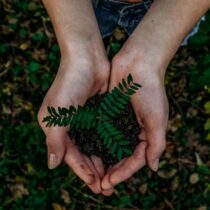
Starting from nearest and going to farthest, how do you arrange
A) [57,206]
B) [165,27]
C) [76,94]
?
[76,94], [165,27], [57,206]

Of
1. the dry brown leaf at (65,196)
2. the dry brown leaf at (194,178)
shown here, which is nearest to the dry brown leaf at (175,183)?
the dry brown leaf at (194,178)

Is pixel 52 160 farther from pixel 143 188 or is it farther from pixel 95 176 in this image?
pixel 143 188

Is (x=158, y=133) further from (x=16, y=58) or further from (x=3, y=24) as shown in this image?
(x=3, y=24)

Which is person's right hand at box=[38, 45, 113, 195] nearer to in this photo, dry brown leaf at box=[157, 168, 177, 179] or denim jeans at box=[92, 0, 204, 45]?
denim jeans at box=[92, 0, 204, 45]

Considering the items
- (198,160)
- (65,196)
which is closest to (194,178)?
(198,160)

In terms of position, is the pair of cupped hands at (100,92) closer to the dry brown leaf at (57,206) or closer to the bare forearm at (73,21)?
the bare forearm at (73,21)

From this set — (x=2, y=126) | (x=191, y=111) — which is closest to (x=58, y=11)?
(x=2, y=126)
